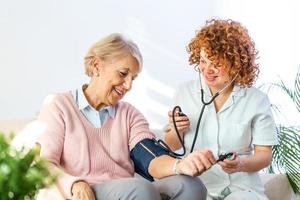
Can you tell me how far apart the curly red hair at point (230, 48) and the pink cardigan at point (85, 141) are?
1.26 ft

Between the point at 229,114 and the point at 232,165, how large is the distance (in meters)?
0.24

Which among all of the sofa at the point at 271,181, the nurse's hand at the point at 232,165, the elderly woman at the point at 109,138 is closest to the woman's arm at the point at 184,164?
the elderly woman at the point at 109,138

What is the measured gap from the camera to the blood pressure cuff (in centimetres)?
200

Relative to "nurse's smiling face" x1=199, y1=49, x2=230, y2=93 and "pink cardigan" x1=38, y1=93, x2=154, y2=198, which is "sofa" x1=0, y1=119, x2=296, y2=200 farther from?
"nurse's smiling face" x1=199, y1=49, x2=230, y2=93

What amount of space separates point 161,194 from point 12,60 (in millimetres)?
1384

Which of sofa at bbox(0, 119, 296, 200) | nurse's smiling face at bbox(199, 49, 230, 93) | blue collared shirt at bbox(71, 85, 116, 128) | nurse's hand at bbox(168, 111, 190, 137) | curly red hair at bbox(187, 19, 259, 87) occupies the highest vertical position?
curly red hair at bbox(187, 19, 259, 87)

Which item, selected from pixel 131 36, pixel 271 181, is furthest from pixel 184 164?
pixel 131 36

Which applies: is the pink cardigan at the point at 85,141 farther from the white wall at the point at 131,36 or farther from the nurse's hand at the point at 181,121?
the white wall at the point at 131,36

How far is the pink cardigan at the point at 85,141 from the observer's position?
6.27 ft

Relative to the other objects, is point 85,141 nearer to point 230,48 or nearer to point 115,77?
point 115,77

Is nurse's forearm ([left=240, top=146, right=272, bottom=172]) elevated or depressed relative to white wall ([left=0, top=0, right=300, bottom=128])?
depressed

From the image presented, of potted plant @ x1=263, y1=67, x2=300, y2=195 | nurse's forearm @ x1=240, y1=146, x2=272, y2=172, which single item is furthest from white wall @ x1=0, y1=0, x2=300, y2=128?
nurse's forearm @ x1=240, y1=146, x2=272, y2=172

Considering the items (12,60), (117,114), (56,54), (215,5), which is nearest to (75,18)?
(56,54)

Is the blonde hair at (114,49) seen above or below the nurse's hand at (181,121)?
above
